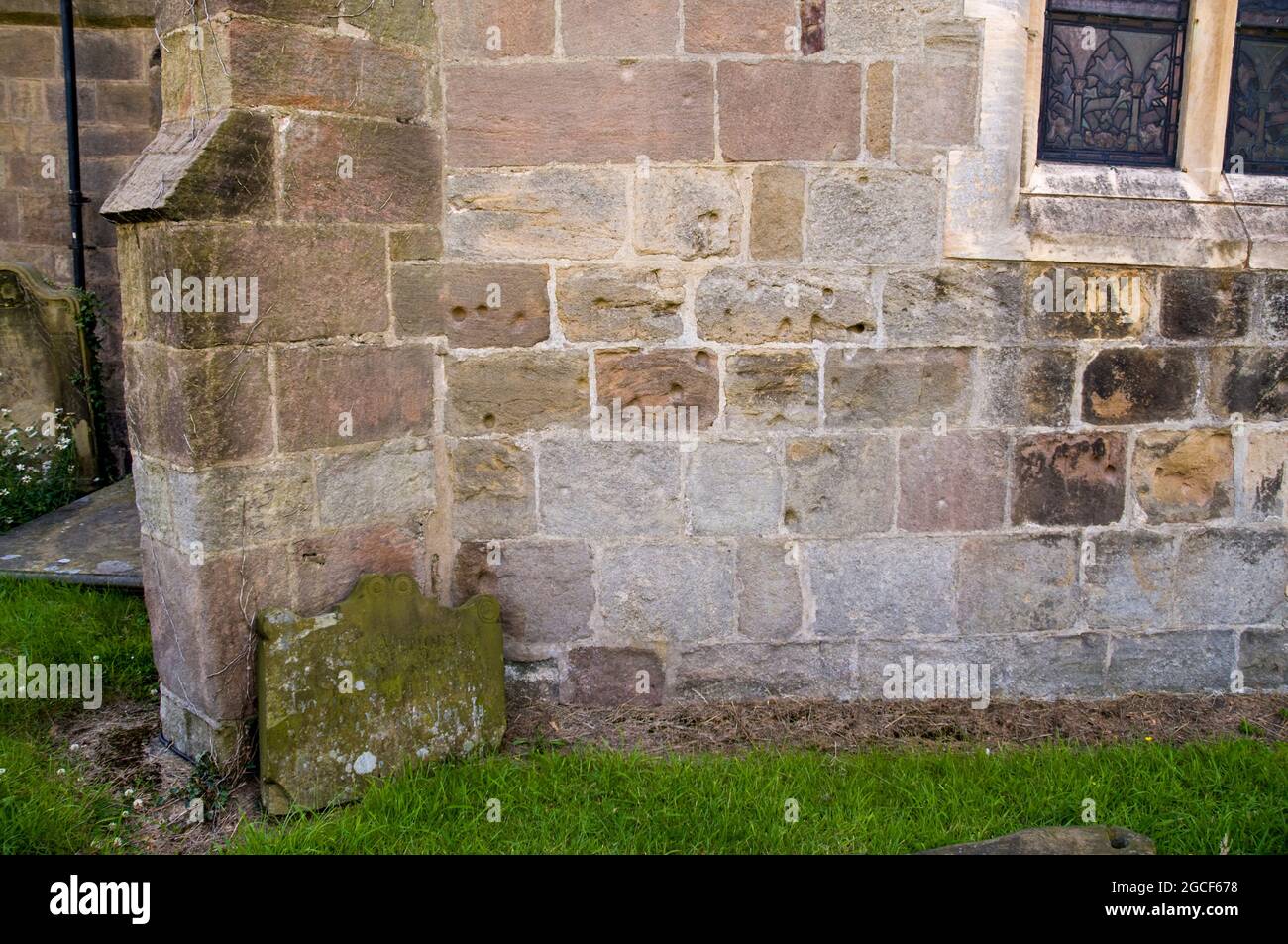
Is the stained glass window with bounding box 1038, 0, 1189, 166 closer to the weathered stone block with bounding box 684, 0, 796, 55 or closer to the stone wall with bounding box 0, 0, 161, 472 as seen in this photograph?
the weathered stone block with bounding box 684, 0, 796, 55

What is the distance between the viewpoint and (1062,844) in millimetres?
2859

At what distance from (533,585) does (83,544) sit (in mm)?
2921

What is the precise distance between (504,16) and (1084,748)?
346cm

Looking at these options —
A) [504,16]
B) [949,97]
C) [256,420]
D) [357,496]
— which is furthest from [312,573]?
[949,97]

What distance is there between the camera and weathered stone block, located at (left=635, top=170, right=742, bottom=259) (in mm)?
3678

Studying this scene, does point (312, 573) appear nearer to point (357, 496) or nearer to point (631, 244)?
point (357, 496)

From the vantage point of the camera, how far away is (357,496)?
3592 millimetres

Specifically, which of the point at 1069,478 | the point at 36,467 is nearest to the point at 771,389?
the point at 1069,478

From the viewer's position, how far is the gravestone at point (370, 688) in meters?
3.20

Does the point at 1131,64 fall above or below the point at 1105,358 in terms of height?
above

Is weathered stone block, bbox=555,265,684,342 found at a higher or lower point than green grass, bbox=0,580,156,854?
higher

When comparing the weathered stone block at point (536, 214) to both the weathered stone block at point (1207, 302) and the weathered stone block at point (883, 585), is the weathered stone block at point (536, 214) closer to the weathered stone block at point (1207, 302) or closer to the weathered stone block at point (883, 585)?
the weathered stone block at point (883, 585)

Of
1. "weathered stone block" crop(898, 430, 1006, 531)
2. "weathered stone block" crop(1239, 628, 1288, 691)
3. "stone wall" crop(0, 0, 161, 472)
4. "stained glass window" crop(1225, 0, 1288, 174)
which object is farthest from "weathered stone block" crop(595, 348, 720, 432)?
"stone wall" crop(0, 0, 161, 472)

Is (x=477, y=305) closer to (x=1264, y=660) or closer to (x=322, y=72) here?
(x=322, y=72)
